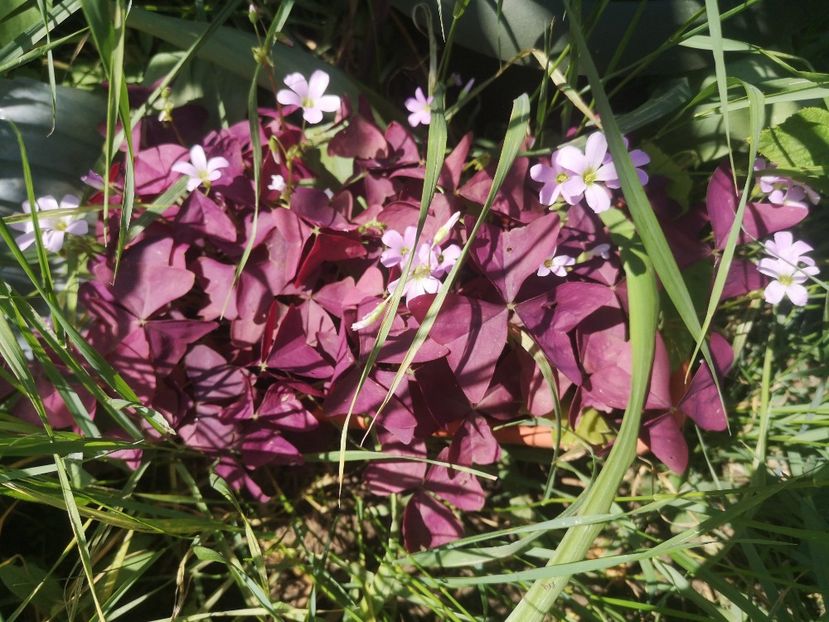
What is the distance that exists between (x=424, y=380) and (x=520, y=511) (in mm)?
441

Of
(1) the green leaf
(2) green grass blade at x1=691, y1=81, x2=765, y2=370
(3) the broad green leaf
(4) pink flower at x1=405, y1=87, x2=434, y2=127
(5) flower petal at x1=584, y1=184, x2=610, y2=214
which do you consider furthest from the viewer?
(3) the broad green leaf

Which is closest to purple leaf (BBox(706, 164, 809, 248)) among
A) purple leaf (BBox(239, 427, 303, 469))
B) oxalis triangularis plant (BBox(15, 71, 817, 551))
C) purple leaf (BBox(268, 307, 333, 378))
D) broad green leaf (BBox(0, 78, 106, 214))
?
oxalis triangularis plant (BBox(15, 71, 817, 551))

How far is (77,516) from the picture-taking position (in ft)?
2.60

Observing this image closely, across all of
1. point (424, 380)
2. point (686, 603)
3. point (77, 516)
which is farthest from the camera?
point (686, 603)

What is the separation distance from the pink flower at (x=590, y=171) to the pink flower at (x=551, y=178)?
17mm

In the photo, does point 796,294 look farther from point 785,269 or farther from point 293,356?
point 293,356

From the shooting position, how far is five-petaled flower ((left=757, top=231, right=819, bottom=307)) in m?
0.94

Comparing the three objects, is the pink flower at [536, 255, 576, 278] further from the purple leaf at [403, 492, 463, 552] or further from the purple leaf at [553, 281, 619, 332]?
the purple leaf at [403, 492, 463, 552]

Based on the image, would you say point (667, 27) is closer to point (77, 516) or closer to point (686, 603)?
point (686, 603)

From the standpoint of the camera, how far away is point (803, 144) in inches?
37.7

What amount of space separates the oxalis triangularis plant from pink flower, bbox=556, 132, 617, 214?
45mm

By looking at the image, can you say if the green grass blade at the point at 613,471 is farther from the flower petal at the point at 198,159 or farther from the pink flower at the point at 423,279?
the flower petal at the point at 198,159

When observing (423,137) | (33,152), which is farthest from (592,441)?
(33,152)

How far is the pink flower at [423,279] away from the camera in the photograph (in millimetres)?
839
